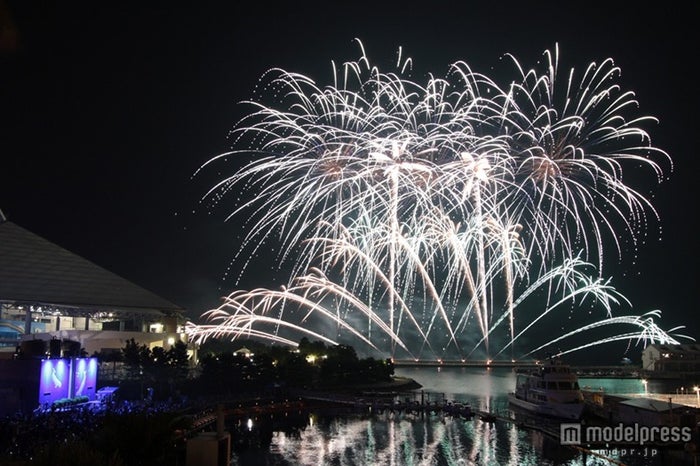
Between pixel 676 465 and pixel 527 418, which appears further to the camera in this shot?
pixel 527 418

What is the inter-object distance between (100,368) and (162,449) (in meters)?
37.0

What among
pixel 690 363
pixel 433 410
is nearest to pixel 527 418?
pixel 433 410

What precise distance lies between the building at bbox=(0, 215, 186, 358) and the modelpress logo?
Answer: 4346 centimetres

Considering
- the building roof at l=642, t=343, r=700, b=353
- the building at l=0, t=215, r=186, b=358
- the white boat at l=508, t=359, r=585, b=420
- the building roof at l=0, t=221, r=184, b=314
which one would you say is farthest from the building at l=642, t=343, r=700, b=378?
the building roof at l=0, t=221, r=184, b=314

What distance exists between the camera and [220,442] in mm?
14367

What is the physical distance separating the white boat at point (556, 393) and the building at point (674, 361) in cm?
7959

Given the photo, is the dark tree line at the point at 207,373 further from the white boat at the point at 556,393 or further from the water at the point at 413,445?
the white boat at the point at 556,393

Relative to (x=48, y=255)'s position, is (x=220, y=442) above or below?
below

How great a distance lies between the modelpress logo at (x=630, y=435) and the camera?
3231 centimetres

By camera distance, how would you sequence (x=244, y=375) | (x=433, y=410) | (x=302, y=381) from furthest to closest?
(x=302, y=381) < (x=244, y=375) < (x=433, y=410)

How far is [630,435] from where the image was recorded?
35594mm

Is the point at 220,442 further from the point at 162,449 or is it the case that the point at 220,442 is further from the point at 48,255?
the point at 48,255

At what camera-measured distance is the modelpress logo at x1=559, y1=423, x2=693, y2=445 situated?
3231 cm

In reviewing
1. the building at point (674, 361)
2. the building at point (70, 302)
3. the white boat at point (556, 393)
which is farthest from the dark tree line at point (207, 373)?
the building at point (674, 361)
